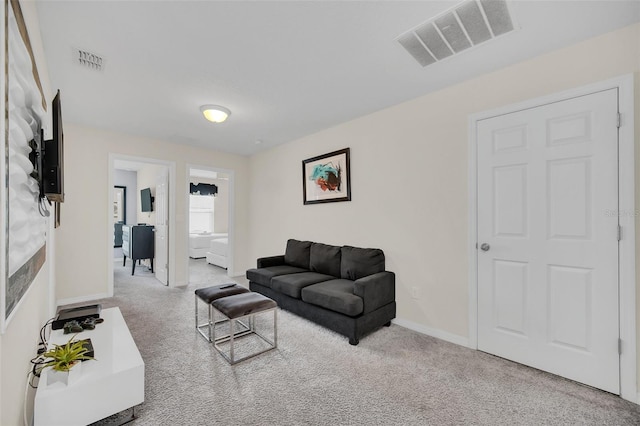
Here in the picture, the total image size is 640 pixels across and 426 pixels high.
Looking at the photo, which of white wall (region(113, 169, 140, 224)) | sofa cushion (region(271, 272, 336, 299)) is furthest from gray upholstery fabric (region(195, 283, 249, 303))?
white wall (region(113, 169, 140, 224))

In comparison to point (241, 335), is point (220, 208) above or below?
above

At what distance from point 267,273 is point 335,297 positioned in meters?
1.26

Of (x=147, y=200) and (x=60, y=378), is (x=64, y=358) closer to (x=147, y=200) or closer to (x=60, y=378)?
(x=60, y=378)

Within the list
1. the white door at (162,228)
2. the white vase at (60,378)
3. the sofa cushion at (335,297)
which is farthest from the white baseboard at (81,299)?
the sofa cushion at (335,297)

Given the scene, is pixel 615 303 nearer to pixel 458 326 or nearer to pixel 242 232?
pixel 458 326

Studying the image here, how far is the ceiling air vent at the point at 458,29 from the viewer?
68.5 inches

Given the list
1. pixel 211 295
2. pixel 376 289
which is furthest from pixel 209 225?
pixel 376 289

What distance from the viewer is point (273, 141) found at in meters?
4.69

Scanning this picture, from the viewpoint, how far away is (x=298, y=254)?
4062 millimetres

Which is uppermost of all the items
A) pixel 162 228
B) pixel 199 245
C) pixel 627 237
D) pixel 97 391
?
pixel 627 237

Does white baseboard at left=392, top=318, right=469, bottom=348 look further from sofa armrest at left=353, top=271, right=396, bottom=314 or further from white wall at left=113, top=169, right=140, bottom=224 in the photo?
white wall at left=113, top=169, right=140, bottom=224

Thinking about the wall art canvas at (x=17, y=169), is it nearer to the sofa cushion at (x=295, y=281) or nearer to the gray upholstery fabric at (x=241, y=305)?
the gray upholstery fabric at (x=241, y=305)

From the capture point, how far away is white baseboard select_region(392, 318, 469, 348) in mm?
2627

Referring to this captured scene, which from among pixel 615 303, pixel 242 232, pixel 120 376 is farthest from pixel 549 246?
pixel 242 232
